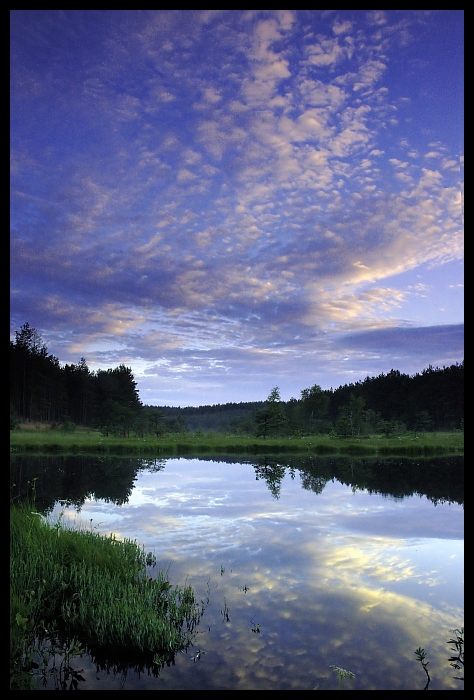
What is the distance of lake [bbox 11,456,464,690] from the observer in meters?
6.68

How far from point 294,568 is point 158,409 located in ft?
252

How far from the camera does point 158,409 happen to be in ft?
284

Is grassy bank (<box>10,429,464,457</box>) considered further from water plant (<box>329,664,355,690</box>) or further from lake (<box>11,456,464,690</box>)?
water plant (<box>329,664,355,690</box>)

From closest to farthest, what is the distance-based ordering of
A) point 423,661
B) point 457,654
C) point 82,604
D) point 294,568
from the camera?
point 423,661
point 457,654
point 82,604
point 294,568

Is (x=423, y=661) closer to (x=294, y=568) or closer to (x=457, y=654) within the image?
(x=457, y=654)

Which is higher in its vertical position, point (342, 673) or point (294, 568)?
point (342, 673)

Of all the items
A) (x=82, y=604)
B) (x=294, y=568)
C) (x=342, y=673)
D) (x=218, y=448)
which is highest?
(x=82, y=604)

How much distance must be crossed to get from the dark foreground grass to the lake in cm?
44

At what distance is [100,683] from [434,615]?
656cm

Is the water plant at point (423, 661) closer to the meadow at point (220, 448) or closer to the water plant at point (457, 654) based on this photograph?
the water plant at point (457, 654)

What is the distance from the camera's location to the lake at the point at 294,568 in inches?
263

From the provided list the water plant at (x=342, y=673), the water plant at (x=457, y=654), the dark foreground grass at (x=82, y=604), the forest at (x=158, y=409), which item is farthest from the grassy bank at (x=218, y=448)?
the water plant at (x=342, y=673)

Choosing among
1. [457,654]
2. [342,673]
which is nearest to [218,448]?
[457,654]
